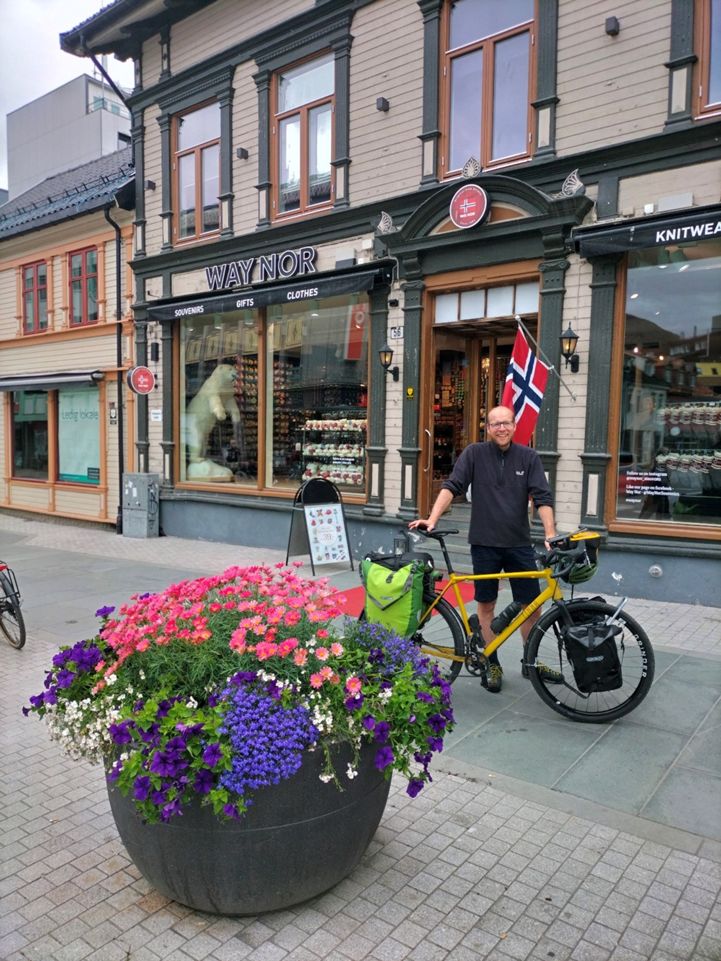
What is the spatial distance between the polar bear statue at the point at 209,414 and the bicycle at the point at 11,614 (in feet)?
19.6

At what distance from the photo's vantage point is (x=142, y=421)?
44.3 ft

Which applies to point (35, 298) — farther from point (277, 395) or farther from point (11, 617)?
point (11, 617)

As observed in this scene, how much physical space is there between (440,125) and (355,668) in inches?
327

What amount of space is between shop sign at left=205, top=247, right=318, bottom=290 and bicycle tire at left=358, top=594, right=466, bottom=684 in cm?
693

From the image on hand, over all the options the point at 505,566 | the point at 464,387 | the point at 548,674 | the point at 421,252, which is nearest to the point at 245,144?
the point at 421,252

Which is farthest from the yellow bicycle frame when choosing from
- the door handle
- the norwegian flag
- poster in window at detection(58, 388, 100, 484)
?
poster in window at detection(58, 388, 100, 484)

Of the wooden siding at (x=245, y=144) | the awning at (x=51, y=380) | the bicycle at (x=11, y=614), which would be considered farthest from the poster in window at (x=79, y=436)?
the bicycle at (x=11, y=614)

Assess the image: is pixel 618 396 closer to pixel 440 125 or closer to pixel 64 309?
pixel 440 125

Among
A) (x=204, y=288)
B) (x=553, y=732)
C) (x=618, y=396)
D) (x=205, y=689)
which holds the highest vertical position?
(x=204, y=288)

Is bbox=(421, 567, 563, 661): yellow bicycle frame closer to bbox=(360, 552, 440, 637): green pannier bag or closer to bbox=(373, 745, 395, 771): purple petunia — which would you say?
bbox=(360, 552, 440, 637): green pannier bag

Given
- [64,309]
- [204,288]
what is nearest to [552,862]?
[204,288]

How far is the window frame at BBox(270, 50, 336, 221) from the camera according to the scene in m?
10.5

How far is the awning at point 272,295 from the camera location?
9.92 m

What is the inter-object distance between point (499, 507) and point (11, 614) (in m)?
4.51
